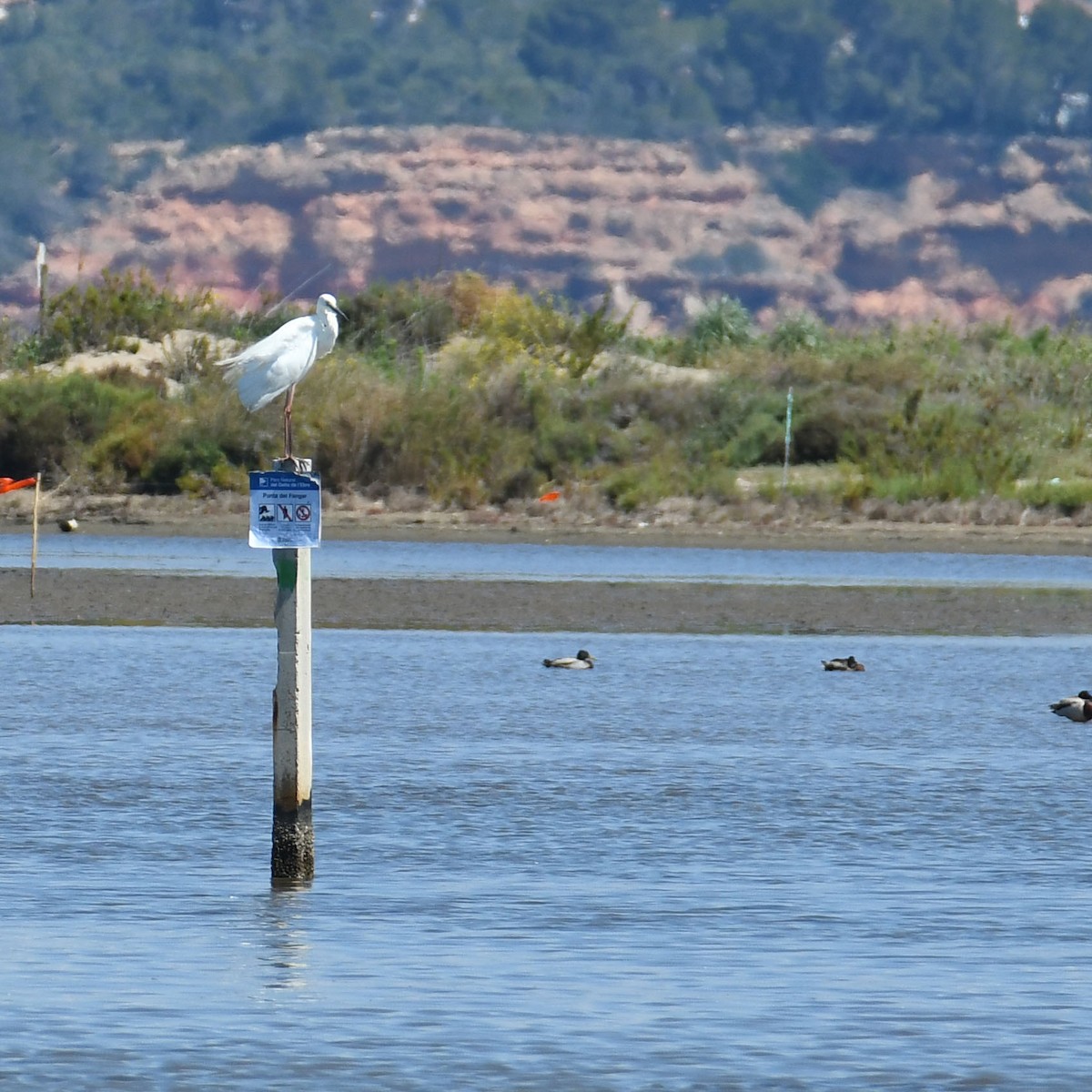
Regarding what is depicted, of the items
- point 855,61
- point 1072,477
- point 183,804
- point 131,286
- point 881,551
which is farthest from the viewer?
point 855,61

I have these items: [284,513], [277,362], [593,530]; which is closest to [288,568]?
[284,513]

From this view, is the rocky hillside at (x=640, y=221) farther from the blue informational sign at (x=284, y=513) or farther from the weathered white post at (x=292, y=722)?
the blue informational sign at (x=284, y=513)

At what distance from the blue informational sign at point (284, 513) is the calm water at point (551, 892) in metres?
1.55

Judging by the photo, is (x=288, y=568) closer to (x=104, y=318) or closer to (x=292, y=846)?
(x=292, y=846)

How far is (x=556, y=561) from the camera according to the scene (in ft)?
125

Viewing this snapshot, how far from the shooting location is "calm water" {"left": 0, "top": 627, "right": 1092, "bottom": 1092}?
31.1 ft

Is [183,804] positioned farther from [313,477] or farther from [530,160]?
[530,160]

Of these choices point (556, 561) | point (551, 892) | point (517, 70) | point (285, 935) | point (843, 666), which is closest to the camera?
point (285, 935)

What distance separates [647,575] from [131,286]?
29.4 metres

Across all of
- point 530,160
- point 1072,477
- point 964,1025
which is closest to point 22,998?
point 964,1025

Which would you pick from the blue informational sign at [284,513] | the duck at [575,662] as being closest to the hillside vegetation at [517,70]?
the duck at [575,662]

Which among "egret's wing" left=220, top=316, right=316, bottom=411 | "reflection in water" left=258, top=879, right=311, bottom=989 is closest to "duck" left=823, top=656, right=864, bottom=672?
"egret's wing" left=220, top=316, right=316, bottom=411

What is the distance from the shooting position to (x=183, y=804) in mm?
15117

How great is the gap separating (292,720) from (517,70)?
425 feet
